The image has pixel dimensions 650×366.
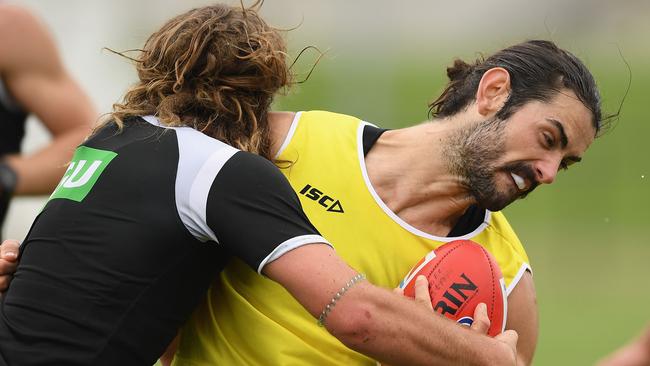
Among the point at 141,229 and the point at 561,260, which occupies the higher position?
the point at 141,229

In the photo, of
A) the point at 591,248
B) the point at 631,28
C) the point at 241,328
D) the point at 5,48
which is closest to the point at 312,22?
the point at 631,28

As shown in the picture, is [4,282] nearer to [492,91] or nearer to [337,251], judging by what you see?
[337,251]

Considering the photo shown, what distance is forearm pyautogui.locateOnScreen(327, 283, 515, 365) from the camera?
3.82 meters

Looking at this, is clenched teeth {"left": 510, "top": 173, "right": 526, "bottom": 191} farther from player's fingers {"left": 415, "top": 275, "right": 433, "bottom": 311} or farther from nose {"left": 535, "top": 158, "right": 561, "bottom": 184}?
player's fingers {"left": 415, "top": 275, "right": 433, "bottom": 311}

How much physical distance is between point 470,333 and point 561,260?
43.5 feet

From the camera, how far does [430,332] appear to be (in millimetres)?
3910

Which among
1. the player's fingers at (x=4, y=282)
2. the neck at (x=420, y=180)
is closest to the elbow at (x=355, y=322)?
the neck at (x=420, y=180)

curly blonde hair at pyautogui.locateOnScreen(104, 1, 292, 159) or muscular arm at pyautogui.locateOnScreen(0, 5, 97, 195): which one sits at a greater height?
curly blonde hair at pyautogui.locateOnScreen(104, 1, 292, 159)

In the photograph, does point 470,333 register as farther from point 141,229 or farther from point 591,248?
point 591,248

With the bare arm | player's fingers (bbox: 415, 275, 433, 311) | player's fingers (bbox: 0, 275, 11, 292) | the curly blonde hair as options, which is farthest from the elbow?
player's fingers (bbox: 0, 275, 11, 292)

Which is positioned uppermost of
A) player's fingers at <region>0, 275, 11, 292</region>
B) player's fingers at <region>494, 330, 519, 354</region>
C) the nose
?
the nose

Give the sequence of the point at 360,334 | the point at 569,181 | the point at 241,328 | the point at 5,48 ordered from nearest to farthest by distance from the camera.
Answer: the point at 360,334 → the point at 241,328 → the point at 5,48 → the point at 569,181

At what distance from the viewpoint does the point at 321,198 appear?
4.67 meters

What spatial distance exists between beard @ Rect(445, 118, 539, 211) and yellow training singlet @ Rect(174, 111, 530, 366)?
177mm
